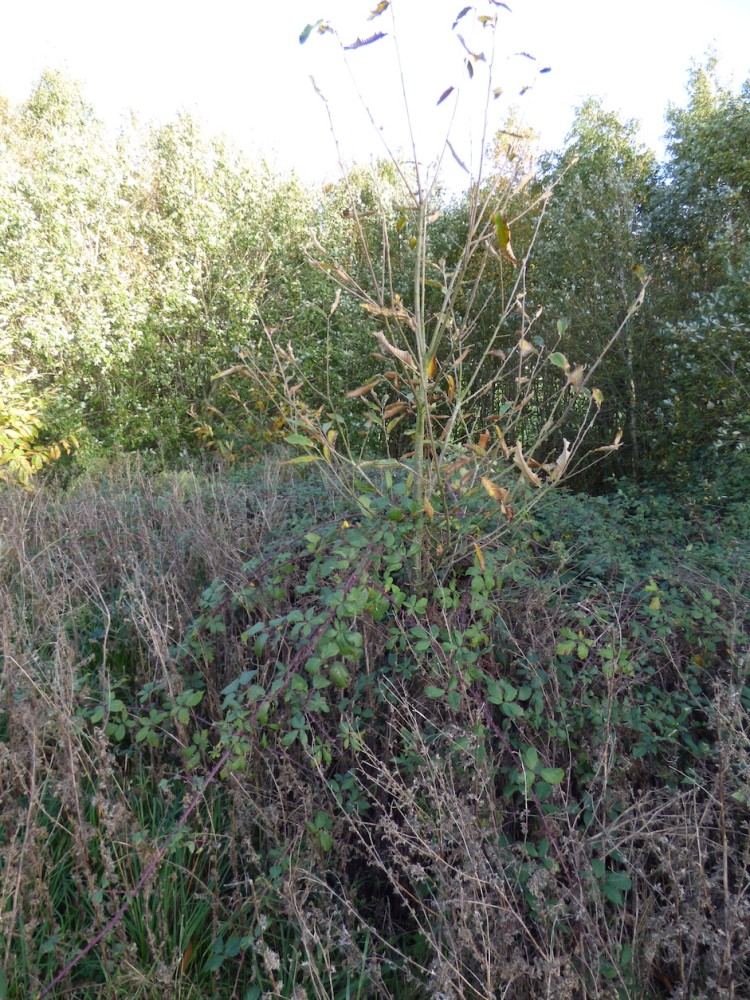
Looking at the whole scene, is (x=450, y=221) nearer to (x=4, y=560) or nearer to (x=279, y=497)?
(x=279, y=497)

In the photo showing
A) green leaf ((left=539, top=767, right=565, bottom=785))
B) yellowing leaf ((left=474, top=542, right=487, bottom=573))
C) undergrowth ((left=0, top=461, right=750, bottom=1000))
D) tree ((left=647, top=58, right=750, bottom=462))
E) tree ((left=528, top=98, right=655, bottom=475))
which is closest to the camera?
undergrowth ((left=0, top=461, right=750, bottom=1000))

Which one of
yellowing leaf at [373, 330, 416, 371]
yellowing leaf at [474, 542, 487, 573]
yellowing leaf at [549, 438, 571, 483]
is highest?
yellowing leaf at [373, 330, 416, 371]

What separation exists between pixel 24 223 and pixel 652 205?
23.3ft

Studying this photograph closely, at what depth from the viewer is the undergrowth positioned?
171 centimetres

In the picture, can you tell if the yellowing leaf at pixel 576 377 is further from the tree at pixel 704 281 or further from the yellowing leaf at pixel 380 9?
the tree at pixel 704 281

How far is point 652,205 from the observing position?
24.7 feet

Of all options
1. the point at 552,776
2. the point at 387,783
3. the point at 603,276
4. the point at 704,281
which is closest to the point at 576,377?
the point at 552,776

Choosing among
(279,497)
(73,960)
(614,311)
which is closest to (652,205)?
(614,311)

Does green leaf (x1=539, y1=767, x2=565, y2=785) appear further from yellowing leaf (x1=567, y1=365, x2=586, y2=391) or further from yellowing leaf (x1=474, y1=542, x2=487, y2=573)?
yellowing leaf (x1=567, y1=365, x2=586, y2=391)

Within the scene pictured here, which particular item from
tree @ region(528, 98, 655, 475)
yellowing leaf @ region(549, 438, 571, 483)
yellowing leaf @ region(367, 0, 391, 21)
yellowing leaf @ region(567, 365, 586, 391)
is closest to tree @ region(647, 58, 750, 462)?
tree @ region(528, 98, 655, 475)

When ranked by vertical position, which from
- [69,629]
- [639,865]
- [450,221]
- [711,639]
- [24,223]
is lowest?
[639,865]

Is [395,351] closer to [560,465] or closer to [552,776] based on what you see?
[560,465]

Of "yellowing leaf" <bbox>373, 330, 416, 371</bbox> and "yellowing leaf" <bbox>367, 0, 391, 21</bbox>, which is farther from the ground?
"yellowing leaf" <bbox>367, 0, 391, 21</bbox>

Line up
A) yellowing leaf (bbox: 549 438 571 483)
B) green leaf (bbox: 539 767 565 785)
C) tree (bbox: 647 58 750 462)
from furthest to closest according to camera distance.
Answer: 1. tree (bbox: 647 58 750 462)
2. yellowing leaf (bbox: 549 438 571 483)
3. green leaf (bbox: 539 767 565 785)
